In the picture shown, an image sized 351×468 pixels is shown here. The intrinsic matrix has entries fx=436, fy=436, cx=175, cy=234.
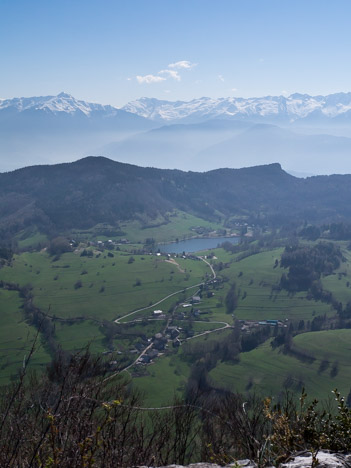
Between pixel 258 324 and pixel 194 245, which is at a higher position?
pixel 194 245

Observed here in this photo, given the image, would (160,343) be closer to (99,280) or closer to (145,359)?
(145,359)

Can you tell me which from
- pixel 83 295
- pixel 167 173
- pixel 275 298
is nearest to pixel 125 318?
pixel 83 295

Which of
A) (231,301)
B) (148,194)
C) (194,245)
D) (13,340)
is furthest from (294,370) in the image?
(148,194)

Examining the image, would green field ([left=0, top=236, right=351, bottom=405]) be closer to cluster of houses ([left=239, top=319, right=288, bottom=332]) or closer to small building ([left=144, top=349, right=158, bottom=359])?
cluster of houses ([left=239, top=319, right=288, bottom=332])

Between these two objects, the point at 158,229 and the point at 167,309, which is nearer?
the point at 167,309

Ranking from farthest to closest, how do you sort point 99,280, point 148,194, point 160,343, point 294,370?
1. point 148,194
2. point 99,280
3. point 160,343
4. point 294,370

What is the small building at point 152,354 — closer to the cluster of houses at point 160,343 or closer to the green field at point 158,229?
the cluster of houses at point 160,343

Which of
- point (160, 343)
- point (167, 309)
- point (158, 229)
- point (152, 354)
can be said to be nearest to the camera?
point (152, 354)

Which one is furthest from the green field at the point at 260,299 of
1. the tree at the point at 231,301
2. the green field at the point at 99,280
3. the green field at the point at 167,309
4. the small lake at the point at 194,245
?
the small lake at the point at 194,245
